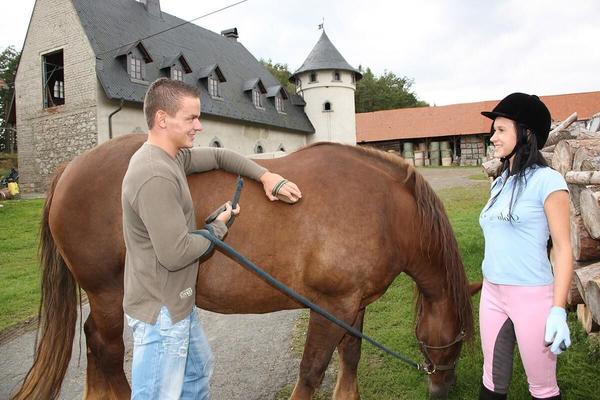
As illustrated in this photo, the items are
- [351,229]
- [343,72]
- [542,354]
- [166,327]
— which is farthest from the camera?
[343,72]

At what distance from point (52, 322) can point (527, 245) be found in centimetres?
308

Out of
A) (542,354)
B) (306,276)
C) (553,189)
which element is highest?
(553,189)

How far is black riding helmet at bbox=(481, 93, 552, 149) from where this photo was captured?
6.56 feet

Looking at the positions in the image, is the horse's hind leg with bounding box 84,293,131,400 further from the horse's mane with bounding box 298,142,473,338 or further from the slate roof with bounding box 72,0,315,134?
the slate roof with bounding box 72,0,315,134

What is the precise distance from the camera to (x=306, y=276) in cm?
255

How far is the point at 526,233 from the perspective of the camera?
204 centimetres

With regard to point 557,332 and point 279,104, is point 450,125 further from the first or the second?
point 557,332

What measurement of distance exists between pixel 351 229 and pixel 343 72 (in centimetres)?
2675

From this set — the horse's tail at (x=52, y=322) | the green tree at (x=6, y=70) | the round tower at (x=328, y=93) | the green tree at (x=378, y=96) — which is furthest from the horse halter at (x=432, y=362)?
the green tree at (x=378, y=96)

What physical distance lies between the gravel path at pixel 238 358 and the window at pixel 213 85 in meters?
17.3

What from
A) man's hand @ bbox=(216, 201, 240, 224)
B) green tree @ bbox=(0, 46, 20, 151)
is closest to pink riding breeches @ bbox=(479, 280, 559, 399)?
man's hand @ bbox=(216, 201, 240, 224)

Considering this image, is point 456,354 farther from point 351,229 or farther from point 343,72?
point 343,72

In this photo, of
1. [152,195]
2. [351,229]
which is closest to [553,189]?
[351,229]

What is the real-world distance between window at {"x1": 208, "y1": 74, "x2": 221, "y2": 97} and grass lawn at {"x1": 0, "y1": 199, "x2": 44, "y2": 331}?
973 cm
